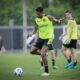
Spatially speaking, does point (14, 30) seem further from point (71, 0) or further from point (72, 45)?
point (72, 45)

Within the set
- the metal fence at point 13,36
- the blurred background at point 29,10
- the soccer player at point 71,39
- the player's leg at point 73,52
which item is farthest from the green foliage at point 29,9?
the player's leg at point 73,52

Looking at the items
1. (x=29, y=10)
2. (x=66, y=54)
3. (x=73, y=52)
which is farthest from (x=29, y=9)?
(x=73, y=52)

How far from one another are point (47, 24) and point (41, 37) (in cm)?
39

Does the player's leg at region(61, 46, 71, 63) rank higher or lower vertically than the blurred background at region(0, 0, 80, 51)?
higher

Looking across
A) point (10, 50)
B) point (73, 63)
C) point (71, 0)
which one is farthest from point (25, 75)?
point (71, 0)

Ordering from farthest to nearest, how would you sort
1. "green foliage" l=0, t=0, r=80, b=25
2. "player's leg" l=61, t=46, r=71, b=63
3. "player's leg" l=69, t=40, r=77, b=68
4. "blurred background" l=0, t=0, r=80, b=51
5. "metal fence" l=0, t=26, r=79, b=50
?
"green foliage" l=0, t=0, r=80, b=25, "blurred background" l=0, t=0, r=80, b=51, "metal fence" l=0, t=26, r=79, b=50, "player's leg" l=61, t=46, r=71, b=63, "player's leg" l=69, t=40, r=77, b=68

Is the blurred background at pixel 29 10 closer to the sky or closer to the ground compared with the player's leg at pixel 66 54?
closer to the ground

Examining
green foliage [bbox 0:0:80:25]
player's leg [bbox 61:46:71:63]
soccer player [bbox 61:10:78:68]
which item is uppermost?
soccer player [bbox 61:10:78:68]

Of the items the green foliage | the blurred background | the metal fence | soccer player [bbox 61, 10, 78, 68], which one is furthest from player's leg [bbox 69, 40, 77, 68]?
the green foliage

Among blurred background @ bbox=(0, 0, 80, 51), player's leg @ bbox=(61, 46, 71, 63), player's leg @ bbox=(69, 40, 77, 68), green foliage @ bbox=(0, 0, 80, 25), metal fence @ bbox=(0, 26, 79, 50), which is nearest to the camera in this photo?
player's leg @ bbox=(69, 40, 77, 68)

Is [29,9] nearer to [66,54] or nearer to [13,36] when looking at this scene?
[13,36]

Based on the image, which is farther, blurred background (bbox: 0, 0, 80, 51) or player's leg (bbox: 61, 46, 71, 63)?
blurred background (bbox: 0, 0, 80, 51)

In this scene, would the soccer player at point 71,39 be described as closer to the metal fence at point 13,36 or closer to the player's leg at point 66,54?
the player's leg at point 66,54

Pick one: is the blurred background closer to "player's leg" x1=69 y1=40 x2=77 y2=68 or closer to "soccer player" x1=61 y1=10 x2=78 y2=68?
"soccer player" x1=61 y1=10 x2=78 y2=68
